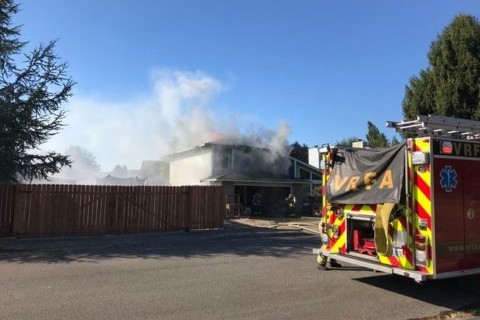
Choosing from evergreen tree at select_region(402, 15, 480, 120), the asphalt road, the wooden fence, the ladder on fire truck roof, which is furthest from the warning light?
the wooden fence

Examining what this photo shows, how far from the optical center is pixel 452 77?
1694cm

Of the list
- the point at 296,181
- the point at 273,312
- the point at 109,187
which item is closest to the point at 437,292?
the point at 273,312

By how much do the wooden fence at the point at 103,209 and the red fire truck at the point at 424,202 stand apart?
33.7ft

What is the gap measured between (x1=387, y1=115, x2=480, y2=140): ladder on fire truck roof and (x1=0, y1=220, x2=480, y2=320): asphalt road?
247cm

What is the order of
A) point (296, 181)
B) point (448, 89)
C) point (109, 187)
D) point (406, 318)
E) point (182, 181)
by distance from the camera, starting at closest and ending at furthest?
1. point (406, 318)
2. point (109, 187)
3. point (448, 89)
4. point (296, 181)
5. point (182, 181)

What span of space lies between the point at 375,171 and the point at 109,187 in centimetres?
1077

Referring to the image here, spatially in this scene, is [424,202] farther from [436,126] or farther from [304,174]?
[304,174]

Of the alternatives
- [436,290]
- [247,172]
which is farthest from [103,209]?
[247,172]

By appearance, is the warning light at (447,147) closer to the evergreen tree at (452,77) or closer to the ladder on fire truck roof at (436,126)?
the ladder on fire truck roof at (436,126)

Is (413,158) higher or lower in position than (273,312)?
higher

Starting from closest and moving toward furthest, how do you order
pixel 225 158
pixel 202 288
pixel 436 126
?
1. pixel 436 126
2. pixel 202 288
3. pixel 225 158

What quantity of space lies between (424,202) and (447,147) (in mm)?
857

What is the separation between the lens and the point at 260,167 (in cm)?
3288

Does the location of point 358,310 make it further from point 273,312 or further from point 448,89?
point 448,89
